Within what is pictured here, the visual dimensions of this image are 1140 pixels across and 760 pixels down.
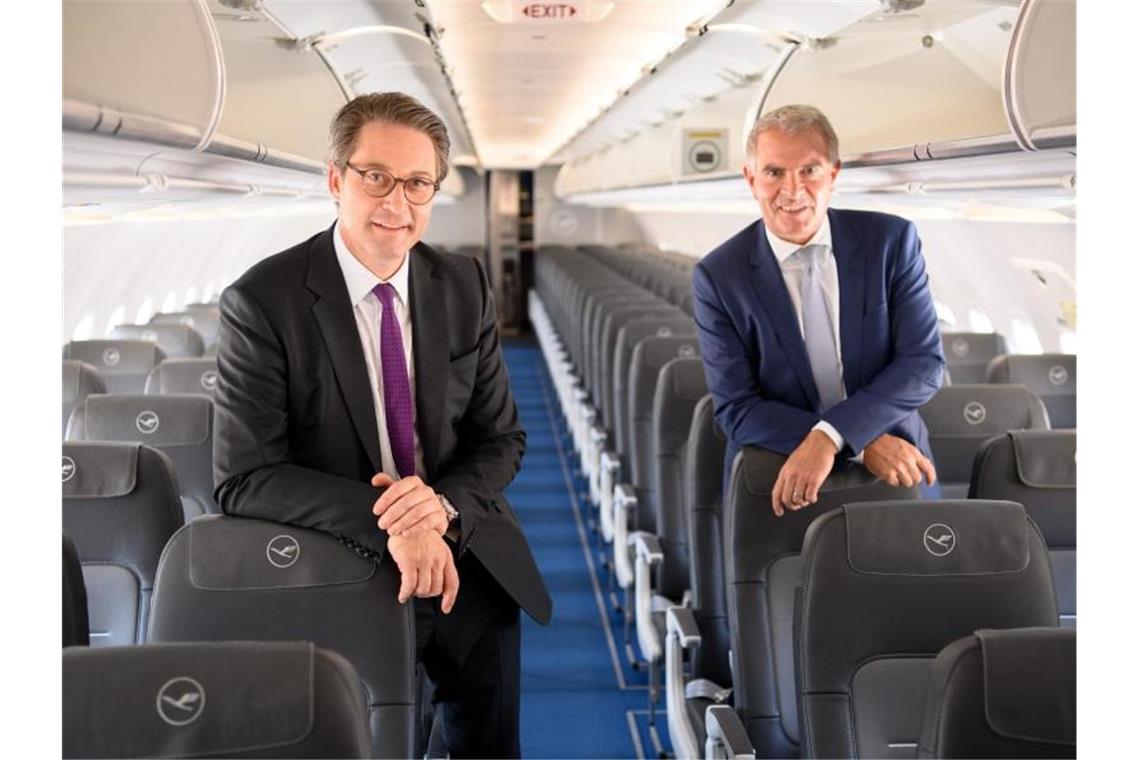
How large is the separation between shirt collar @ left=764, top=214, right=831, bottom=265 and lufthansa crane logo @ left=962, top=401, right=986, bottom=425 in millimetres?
1323

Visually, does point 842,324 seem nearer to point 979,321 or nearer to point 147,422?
point 147,422

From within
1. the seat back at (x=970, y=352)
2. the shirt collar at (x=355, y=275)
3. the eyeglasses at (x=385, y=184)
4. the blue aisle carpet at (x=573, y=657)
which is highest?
the eyeglasses at (x=385, y=184)

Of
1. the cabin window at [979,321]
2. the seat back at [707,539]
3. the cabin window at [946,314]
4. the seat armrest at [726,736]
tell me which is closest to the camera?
the seat armrest at [726,736]

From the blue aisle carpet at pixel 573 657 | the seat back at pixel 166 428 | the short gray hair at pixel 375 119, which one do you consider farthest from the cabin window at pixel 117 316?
the short gray hair at pixel 375 119

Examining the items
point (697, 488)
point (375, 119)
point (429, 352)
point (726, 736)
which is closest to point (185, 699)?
point (429, 352)

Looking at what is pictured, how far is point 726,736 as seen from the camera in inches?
119

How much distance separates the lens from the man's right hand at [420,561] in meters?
2.43

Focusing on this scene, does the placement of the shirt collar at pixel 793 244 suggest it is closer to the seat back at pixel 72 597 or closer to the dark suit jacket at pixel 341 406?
the dark suit jacket at pixel 341 406

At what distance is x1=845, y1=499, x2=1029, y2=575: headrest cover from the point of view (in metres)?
2.62

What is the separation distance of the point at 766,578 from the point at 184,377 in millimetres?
2785

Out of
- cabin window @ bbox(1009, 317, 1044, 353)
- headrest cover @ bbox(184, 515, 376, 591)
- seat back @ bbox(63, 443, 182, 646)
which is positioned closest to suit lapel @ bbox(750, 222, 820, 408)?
headrest cover @ bbox(184, 515, 376, 591)

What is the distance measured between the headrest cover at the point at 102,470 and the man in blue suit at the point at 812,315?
1.49 m

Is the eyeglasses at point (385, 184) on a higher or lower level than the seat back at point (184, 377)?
higher

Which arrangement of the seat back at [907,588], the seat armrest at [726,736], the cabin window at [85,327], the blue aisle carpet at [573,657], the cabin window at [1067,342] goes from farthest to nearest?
the cabin window at [85,327] → the cabin window at [1067,342] → the blue aisle carpet at [573,657] → the seat armrest at [726,736] → the seat back at [907,588]
